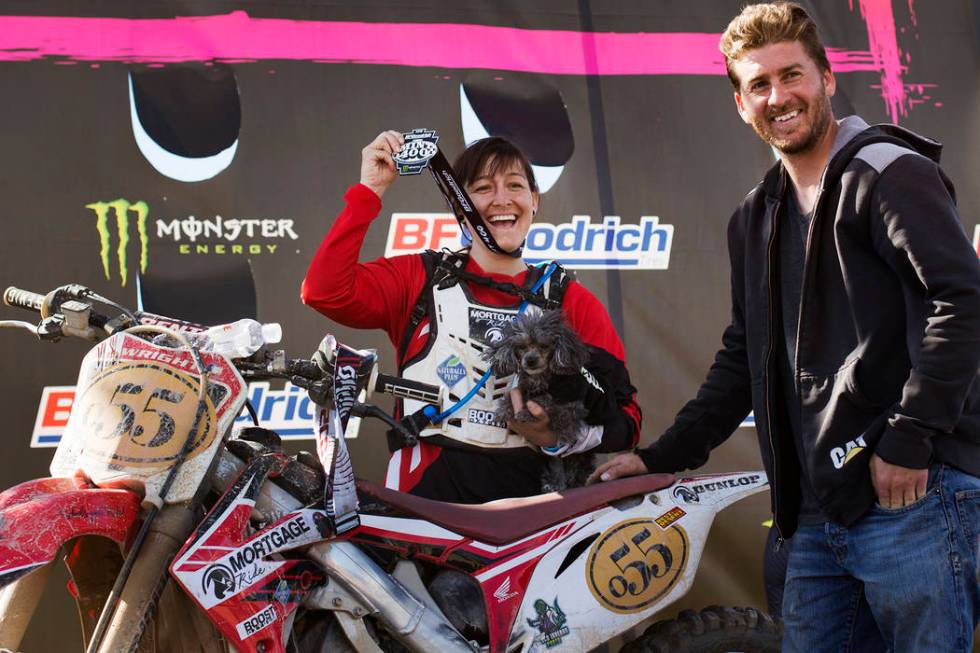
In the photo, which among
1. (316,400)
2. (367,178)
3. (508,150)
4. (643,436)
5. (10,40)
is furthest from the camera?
(643,436)

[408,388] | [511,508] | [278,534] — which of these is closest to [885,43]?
[511,508]

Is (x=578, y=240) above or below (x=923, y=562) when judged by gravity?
above

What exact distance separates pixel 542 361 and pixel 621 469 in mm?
359

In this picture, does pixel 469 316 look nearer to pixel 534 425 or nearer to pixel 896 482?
pixel 534 425

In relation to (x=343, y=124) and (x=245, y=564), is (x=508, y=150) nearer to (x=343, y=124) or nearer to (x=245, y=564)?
(x=343, y=124)

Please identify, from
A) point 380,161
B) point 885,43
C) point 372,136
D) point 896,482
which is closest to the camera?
point 896,482

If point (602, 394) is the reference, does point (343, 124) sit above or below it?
above

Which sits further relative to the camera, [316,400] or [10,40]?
[10,40]

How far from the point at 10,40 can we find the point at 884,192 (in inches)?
126

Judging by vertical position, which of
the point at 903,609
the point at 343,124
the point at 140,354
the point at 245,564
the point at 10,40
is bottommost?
the point at 903,609

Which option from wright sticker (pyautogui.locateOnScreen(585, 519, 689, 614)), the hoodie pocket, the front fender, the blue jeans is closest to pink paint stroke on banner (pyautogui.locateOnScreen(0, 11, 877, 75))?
wright sticker (pyautogui.locateOnScreen(585, 519, 689, 614))

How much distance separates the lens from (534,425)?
8.84ft

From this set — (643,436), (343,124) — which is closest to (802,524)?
(643,436)

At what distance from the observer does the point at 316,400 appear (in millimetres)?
2221
